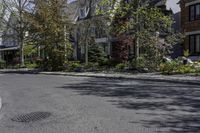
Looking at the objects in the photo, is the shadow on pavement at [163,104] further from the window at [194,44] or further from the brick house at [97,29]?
the window at [194,44]

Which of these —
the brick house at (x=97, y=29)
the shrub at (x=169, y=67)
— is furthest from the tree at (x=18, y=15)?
the shrub at (x=169, y=67)

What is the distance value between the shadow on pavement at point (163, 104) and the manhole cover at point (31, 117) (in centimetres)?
225

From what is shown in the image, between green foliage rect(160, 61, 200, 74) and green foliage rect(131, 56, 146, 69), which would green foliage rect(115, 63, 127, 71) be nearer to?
green foliage rect(131, 56, 146, 69)

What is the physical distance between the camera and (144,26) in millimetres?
28078

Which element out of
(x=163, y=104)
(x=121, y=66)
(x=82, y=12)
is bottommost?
(x=163, y=104)

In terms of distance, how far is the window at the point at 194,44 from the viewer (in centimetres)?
3451

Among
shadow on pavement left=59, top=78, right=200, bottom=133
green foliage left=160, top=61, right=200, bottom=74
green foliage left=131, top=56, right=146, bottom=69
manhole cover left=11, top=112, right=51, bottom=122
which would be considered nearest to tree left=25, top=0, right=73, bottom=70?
green foliage left=131, top=56, right=146, bottom=69

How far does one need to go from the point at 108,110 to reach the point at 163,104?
1786mm

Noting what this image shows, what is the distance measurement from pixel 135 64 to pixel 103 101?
14716 millimetres

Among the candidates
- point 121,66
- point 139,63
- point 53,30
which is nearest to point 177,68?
point 139,63

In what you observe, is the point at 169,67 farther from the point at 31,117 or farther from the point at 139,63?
the point at 31,117

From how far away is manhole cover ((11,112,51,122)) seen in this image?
10336 mm

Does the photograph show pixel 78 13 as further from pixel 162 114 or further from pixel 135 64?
pixel 162 114

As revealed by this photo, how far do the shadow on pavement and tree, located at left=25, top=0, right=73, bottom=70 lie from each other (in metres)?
15.9
